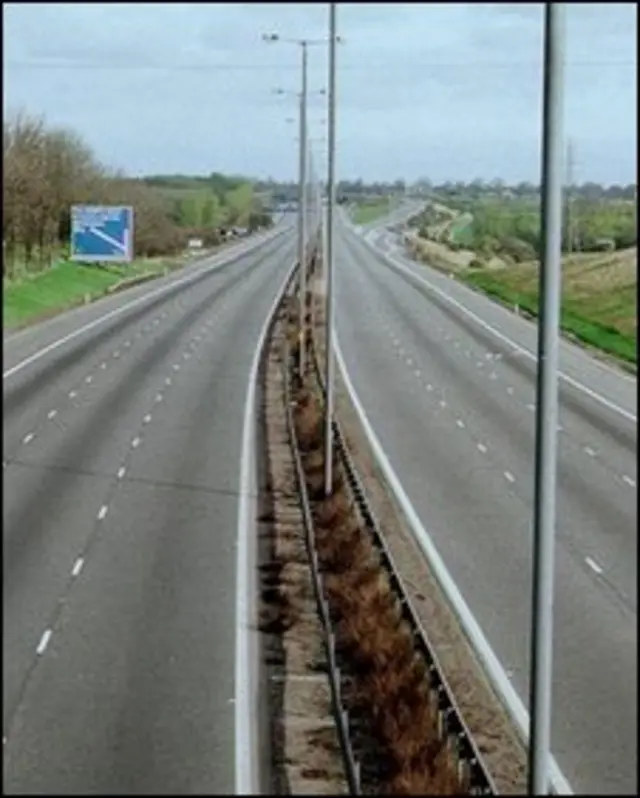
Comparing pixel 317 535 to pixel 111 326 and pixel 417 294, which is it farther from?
pixel 417 294

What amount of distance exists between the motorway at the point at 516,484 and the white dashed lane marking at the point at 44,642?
440 cm

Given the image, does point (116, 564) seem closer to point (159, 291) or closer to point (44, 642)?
point (44, 642)

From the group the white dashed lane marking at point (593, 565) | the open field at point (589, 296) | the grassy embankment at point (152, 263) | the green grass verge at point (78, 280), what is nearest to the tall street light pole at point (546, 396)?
the open field at point (589, 296)

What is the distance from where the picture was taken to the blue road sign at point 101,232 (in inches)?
1415

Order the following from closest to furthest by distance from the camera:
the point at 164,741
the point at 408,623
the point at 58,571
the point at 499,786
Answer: the point at 499,786 < the point at 164,741 < the point at 408,623 < the point at 58,571

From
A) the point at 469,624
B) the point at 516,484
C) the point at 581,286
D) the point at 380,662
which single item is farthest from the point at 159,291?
the point at 380,662

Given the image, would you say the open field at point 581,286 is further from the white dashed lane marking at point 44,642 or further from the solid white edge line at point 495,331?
the white dashed lane marking at point 44,642

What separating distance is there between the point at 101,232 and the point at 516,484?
875cm

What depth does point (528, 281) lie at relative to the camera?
57875 millimetres

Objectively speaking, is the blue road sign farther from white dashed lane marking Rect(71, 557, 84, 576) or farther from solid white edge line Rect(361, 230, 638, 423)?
white dashed lane marking Rect(71, 557, 84, 576)

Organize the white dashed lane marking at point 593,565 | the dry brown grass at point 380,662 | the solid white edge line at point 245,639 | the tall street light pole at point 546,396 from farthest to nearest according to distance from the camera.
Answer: the white dashed lane marking at point 593,565 < the solid white edge line at point 245,639 < the dry brown grass at point 380,662 < the tall street light pole at point 546,396

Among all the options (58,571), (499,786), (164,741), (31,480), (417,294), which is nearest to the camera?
(499,786)

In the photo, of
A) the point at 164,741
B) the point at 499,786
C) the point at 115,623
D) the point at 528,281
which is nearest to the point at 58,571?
the point at 115,623

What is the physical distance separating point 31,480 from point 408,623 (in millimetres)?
9852
